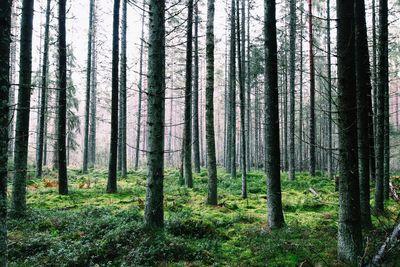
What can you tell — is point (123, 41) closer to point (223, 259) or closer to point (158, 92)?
point (158, 92)

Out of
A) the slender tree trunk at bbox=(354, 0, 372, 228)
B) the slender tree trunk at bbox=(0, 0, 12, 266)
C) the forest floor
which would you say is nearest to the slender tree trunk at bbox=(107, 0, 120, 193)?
the forest floor

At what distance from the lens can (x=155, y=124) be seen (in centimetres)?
695

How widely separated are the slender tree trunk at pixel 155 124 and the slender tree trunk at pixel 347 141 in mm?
3573

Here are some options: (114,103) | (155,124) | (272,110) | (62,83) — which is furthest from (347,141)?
(62,83)

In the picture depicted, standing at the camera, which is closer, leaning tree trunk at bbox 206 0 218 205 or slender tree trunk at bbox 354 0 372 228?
slender tree trunk at bbox 354 0 372 228

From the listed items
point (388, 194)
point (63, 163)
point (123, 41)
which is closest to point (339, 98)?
point (388, 194)

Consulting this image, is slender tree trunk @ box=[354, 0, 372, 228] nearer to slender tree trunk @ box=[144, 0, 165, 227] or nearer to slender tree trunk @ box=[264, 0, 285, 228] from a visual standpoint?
slender tree trunk @ box=[264, 0, 285, 228]

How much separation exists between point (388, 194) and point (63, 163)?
12.4 meters

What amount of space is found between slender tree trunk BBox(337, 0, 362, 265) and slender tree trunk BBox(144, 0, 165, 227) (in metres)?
3.57

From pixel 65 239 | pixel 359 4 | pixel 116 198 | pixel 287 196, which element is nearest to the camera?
pixel 65 239

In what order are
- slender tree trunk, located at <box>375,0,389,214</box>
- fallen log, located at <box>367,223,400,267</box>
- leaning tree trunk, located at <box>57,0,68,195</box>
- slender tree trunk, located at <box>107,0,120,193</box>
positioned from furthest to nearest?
slender tree trunk, located at <box>107,0,120,193</box>
leaning tree trunk, located at <box>57,0,68,195</box>
slender tree trunk, located at <box>375,0,389,214</box>
fallen log, located at <box>367,223,400,267</box>

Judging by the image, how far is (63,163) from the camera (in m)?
12.9

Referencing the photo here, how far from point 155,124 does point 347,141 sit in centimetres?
380

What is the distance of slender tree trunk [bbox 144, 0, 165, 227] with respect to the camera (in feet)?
22.8
